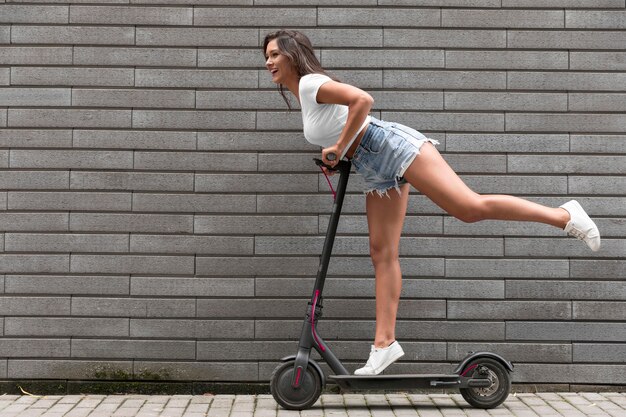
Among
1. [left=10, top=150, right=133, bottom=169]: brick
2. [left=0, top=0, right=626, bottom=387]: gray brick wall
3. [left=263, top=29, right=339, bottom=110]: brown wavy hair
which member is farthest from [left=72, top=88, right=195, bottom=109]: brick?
[left=263, top=29, right=339, bottom=110]: brown wavy hair

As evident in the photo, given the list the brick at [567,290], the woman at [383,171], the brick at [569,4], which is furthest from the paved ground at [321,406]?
the brick at [569,4]

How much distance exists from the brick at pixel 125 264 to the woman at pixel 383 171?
1.19 metres

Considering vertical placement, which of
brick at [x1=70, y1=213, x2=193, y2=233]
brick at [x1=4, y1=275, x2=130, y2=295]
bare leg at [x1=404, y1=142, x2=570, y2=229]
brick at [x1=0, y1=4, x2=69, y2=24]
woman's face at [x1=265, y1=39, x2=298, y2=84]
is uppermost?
brick at [x1=0, y1=4, x2=69, y2=24]

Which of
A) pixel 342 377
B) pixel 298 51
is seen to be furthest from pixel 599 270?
pixel 298 51

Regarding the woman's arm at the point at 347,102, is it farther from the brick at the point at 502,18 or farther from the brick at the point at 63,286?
the brick at the point at 63,286

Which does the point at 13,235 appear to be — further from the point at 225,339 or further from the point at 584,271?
the point at 584,271

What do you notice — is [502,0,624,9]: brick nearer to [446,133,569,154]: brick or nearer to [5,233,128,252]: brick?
[446,133,569,154]: brick

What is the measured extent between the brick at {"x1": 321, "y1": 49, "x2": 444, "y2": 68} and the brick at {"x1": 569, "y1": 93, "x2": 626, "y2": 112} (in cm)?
80

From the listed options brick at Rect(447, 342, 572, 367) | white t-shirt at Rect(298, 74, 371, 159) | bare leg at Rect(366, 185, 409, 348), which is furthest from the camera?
brick at Rect(447, 342, 572, 367)

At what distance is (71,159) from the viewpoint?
17.2ft

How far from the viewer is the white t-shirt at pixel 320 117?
4457mm

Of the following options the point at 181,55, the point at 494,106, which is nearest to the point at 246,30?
the point at 181,55

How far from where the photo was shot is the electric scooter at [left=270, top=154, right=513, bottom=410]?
4.57 m

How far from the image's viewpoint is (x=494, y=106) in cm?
523
